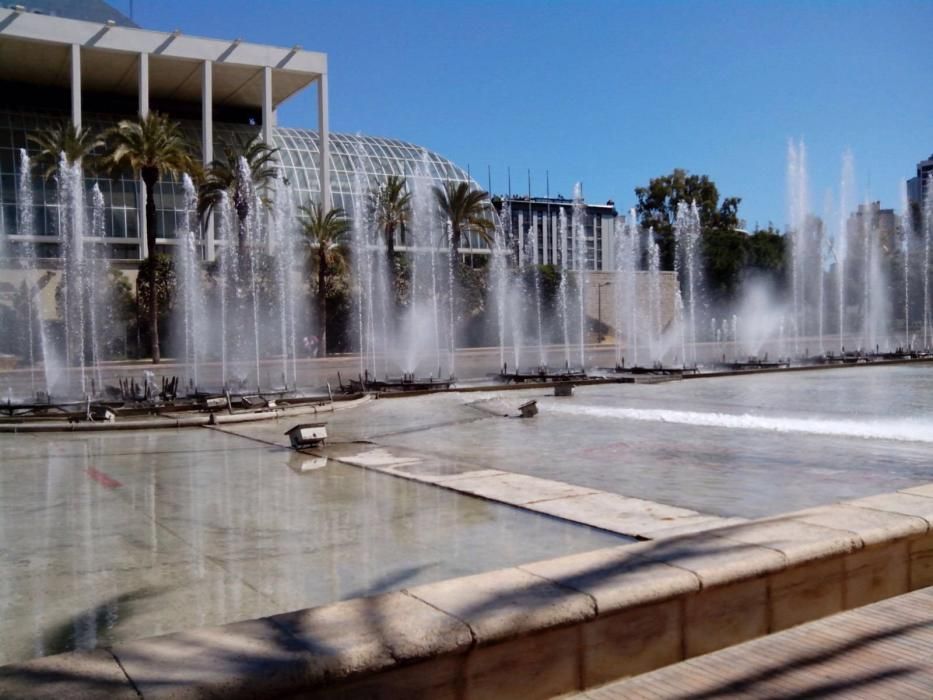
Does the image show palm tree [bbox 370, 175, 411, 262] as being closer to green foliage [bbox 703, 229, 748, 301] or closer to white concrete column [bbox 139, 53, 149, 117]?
white concrete column [bbox 139, 53, 149, 117]

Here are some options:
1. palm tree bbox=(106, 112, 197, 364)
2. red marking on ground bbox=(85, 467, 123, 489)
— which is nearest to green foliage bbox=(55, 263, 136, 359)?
palm tree bbox=(106, 112, 197, 364)

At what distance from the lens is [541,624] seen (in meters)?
3.11

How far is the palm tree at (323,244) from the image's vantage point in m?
41.7

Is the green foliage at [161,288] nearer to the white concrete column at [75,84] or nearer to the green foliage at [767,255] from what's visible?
the white concrete column at [75,84]

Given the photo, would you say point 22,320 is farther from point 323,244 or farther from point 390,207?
point 390,207

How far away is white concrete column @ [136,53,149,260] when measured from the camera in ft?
144

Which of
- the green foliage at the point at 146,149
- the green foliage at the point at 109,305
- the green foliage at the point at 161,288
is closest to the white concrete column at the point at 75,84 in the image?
the green foliage at the point at 109,305

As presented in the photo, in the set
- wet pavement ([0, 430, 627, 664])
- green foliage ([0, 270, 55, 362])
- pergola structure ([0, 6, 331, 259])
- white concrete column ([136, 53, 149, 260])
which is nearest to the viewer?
wet pavement ([0, 430, 627, 664])

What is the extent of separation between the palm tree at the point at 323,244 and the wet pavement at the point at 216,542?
33.0 meters

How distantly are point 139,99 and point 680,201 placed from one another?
49764 mm

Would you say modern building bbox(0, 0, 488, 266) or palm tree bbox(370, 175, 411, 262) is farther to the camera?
modern building bbox(0, 0, 488, 266)

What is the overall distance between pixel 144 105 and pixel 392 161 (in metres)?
18.5

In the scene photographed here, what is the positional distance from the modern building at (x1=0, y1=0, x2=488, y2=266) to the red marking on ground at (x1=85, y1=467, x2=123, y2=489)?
1351 inches

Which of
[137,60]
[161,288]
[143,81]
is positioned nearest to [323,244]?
[161,288]
